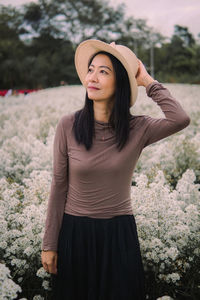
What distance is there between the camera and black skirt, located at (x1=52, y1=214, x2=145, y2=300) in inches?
87.5

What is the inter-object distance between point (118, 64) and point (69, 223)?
113 cm

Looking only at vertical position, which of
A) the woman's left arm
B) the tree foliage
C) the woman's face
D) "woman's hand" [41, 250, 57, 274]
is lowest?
"woman's hand" [41, 250, 57, 274]

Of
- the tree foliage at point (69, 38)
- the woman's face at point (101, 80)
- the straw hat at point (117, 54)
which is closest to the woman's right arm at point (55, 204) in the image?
the woman's face at point (101, 80)

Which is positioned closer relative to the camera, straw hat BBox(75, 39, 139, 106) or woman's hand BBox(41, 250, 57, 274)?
straw hat BBox(75, 39, 139, 106)

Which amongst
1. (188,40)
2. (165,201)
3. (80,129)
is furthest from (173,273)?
(188,40)

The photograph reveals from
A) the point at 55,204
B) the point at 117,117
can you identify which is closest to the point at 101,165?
the point at 117,117

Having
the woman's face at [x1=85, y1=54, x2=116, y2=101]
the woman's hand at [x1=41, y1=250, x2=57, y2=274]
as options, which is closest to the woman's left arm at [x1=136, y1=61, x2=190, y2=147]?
the woman's face at [x1=85, y1=54, x2=116, y2=101]

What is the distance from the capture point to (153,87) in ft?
7.39

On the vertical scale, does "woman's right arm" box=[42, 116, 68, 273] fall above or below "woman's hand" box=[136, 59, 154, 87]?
below

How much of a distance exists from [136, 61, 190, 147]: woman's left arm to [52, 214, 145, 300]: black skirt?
23.9 inches

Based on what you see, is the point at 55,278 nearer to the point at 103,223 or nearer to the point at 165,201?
the point at 103,223

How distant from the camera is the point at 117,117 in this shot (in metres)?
2.24

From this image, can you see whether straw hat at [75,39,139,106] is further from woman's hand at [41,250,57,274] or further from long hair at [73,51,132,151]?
woman's hand at [41,250,57,274]

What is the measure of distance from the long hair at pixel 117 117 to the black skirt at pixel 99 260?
53 centimetres
